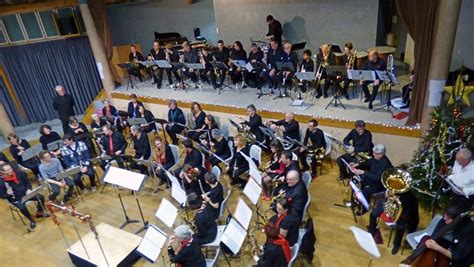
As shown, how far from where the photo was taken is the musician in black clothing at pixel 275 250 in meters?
4.05

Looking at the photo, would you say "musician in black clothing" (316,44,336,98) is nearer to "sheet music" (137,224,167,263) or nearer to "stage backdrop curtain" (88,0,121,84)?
"sheet music" (137,224,167,263)

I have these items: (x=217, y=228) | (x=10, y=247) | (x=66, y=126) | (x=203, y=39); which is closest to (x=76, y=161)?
(x=10, y=247)

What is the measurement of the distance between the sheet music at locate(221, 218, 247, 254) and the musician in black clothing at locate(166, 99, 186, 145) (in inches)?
192

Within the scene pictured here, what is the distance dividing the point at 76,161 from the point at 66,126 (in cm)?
295

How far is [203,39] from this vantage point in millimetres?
14375

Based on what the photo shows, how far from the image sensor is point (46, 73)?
12.1 meters

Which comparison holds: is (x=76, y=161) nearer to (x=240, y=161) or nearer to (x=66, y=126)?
(x=66, y=126)

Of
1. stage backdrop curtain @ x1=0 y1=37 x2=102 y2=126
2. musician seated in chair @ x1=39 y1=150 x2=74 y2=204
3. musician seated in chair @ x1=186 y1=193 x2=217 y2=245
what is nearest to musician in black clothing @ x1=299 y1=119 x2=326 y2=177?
musician seated in chair @ x1=186 y1=193 x2=217 y2=245

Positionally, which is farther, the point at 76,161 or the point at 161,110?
the point at 161,110

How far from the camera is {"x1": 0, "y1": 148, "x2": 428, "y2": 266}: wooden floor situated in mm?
5407

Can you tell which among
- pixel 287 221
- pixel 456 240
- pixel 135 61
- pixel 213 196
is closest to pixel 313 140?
pixel 213 196

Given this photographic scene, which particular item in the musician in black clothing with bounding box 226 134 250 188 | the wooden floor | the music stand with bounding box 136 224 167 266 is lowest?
the wooden floor

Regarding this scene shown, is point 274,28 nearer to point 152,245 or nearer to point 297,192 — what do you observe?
point 297,192

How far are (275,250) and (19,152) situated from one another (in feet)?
22.7
